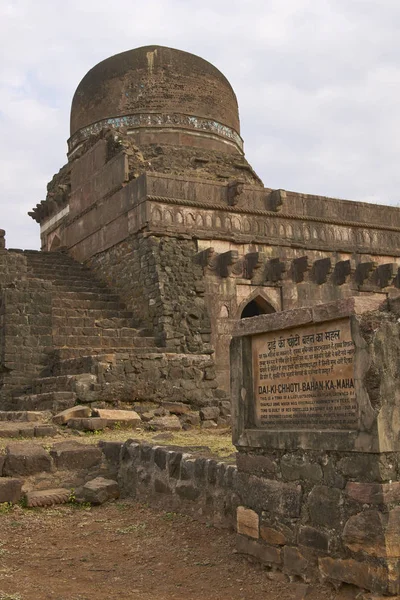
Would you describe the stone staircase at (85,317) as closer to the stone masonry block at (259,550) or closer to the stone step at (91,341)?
the stone step at (91,341)

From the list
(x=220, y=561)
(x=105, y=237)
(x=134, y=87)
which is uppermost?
(x=134, y=87)

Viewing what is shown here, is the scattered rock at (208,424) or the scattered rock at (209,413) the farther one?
the scattered rock at (209,413)

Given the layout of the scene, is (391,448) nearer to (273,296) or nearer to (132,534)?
(132,534)

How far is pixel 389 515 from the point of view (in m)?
3.82

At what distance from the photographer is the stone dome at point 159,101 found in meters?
20.5

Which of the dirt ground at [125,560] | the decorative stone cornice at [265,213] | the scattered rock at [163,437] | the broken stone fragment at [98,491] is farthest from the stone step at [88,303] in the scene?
the dirt ground at [125,560]

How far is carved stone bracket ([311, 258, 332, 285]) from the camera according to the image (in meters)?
16.2

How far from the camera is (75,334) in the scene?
13.6 meters

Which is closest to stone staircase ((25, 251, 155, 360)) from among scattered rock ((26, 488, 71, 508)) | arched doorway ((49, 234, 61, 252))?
arched doorway ((49, 234, 61, 252))

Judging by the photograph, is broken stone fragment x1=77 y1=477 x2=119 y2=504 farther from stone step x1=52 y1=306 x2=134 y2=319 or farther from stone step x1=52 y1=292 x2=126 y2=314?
stone step x1=52 y1=292 x2=126 y2=314

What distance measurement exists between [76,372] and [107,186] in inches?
251

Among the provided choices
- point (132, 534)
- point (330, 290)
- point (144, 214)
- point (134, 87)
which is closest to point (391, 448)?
point (132, 534)

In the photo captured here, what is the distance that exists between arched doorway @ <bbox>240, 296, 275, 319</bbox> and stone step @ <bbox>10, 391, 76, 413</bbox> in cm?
560

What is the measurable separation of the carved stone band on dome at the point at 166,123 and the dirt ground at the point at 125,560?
1563cm
